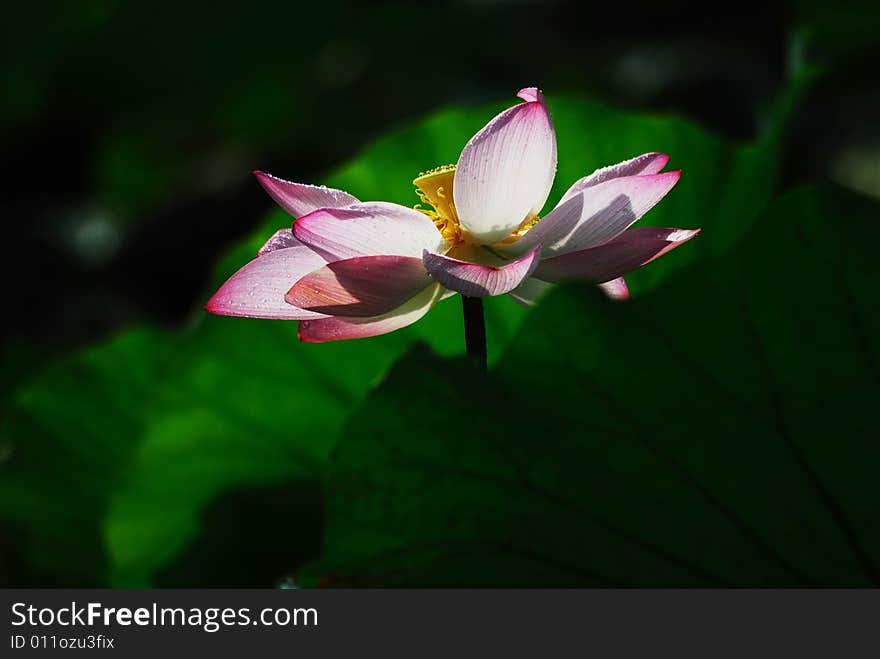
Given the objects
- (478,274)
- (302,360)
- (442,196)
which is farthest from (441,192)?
(302,360)

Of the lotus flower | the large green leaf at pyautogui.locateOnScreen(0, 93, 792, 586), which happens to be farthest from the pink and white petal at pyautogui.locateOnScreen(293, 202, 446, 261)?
the large green leaf at pyautogui.locateOnScreen(0, 93, 792, 586)

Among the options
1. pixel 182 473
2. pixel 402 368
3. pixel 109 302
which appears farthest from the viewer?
pixel 109 302

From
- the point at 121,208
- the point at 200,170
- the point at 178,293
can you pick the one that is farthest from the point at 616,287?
the point at 121,208

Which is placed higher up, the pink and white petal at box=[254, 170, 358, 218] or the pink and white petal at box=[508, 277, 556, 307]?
the pink and white petal at box=[254, 170, 358, 218]

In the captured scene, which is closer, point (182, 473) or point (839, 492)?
point (839, 492)

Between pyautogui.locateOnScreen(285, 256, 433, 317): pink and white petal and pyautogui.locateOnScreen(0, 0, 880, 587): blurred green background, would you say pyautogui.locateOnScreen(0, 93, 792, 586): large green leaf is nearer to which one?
pyautogui.locateOnScreen(0, 0, 880, 587): blurred green background

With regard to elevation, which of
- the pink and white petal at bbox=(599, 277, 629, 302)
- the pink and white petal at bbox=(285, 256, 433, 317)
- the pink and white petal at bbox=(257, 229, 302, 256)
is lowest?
the pink and white petal at bbox=(285, 256, 433, 317)
